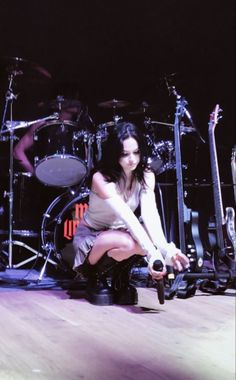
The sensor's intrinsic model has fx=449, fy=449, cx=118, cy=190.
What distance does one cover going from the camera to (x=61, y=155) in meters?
2.05

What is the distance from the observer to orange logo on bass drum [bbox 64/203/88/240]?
2186 millimetres

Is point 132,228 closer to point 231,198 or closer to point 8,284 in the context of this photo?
point 231,198

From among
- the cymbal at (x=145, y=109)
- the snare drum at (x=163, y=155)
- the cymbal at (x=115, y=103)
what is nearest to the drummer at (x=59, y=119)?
the cymbal at (x=115, y=103)

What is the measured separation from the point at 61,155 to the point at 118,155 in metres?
0.51

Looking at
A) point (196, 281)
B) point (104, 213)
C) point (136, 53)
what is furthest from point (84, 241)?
point (136, 53)

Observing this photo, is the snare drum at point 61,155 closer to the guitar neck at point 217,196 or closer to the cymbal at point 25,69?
the cymbal at point 25,69

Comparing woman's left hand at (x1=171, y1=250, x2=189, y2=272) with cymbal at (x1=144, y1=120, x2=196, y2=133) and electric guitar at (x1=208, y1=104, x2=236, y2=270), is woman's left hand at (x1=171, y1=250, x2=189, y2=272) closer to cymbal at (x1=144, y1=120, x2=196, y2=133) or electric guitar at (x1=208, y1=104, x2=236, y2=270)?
electric guitar at (x1=208, y1=104, x2=236, y2=270)

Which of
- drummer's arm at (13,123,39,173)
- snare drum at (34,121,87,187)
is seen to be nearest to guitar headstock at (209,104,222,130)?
snare drum at (34,121,87,187)

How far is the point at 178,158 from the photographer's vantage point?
5.85 feet

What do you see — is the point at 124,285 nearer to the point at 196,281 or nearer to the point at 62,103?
the point at 196,281

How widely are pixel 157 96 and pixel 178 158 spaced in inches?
25.5

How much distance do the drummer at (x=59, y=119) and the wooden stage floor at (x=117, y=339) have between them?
0.84 m

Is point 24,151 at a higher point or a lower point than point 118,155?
higher

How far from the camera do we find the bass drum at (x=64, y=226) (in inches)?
85.7
